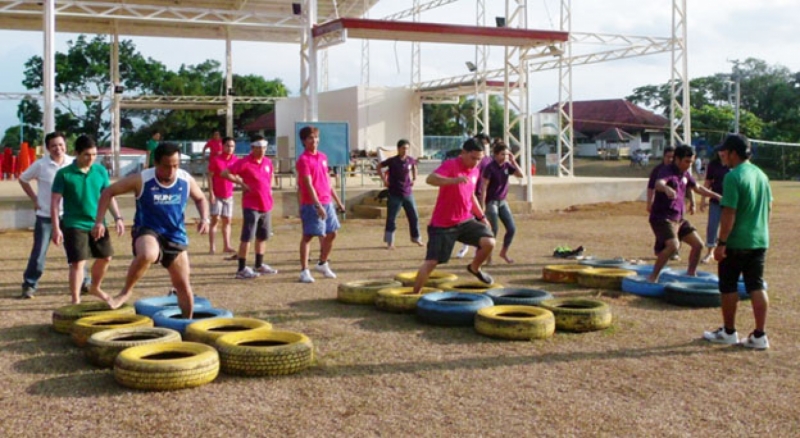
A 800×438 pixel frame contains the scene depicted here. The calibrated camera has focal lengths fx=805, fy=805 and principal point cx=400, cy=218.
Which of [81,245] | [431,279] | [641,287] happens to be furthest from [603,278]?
[81,245]

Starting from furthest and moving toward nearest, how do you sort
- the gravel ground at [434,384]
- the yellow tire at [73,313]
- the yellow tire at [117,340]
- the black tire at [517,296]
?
the black tire at [517,296] → the yellow tire at [73,313] → the yellow tire at [117,340] → the gravel ground at [434,384]

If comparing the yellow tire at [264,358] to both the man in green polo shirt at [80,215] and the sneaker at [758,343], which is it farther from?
the sneaker at [758,343]

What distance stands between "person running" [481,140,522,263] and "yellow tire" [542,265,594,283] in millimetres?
1320

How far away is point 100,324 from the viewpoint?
21.3ft

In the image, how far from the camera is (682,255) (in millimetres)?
12703

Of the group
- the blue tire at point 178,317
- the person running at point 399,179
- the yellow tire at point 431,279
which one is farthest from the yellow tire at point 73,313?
the person running at point 399,179

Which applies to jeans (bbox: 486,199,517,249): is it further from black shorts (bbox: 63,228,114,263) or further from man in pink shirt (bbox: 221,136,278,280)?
black shorts (bbox: 63,228,114,263)

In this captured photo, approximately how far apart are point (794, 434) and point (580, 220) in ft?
52.3

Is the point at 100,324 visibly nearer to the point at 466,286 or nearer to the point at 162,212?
the point at 162,212

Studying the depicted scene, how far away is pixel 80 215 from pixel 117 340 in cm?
233

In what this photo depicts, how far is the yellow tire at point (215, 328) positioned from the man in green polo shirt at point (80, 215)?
5.75 feet

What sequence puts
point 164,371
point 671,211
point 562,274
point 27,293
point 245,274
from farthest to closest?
point 245,274, point 562,274, point 671,211, point 27,293, point 164,371

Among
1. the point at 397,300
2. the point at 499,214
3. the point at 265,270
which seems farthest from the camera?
the point at 499,214

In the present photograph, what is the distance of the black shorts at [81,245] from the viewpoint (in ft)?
25.3
